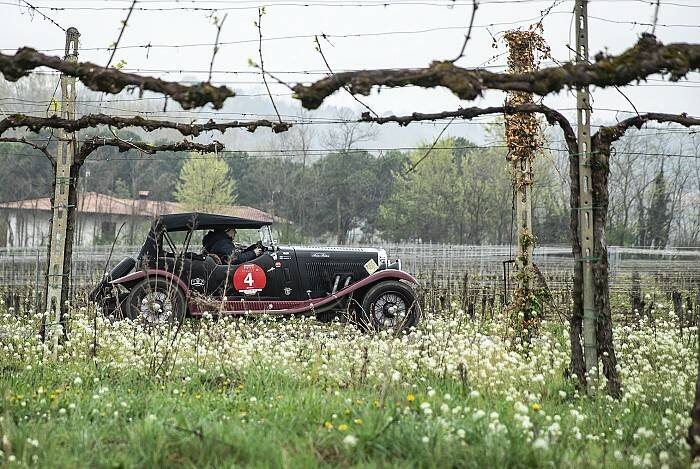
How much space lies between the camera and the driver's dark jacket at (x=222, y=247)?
14.6 metres

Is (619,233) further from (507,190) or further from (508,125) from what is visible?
(508,125)

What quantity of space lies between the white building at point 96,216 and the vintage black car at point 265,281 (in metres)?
28.8

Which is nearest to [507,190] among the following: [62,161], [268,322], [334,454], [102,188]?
[102,188]

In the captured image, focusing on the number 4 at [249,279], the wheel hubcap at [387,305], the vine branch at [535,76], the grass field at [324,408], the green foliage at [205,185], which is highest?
the green foliage at [205,185]

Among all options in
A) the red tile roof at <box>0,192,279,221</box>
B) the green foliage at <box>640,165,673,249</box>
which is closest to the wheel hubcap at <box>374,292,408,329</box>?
the red tile roof at <box>0,192,279,221</box>

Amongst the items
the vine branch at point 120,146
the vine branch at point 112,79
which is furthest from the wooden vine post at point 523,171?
the vine branch at point 112,79

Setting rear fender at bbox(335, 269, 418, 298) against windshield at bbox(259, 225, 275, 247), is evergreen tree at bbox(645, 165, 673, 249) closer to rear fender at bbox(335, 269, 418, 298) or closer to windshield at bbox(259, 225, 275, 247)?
rear fender at bbox(335, 269, 418, 298)

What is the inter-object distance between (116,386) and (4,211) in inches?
1623

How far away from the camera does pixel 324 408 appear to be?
5980 mm

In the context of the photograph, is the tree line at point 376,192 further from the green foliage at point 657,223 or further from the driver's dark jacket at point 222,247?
the driver's dark jacket at point 222,247

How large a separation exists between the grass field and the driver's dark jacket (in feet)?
16.6

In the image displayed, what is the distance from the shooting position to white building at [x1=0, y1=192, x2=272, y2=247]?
145 feet

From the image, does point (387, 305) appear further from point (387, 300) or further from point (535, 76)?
point (535, 76)

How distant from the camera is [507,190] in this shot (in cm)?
4778
